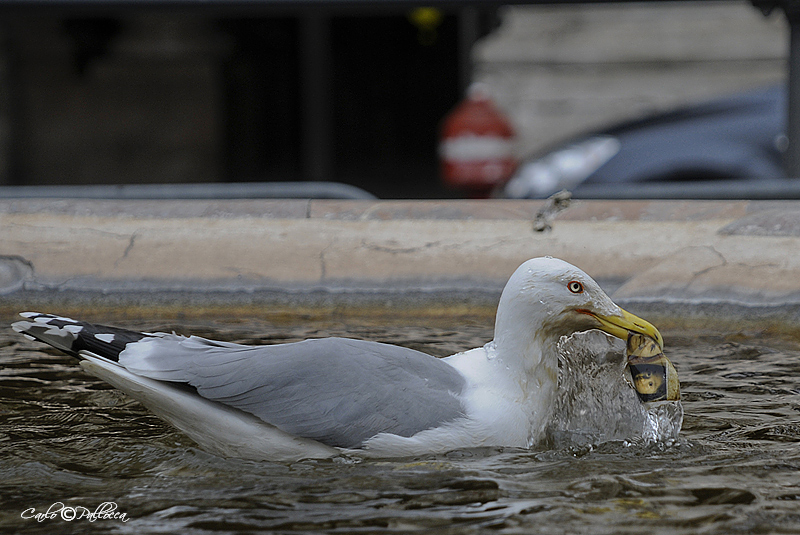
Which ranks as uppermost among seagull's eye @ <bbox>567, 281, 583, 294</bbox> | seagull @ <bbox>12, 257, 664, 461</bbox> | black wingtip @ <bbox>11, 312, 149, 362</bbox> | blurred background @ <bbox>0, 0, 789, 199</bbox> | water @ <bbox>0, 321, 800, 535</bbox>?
blurred background @ <bbox>0, 0, 789, 199</bbox>

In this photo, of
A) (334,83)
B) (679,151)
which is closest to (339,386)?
(679,151)

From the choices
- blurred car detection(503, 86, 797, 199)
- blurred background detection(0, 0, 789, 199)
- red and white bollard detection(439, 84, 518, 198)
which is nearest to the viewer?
blurred car detection(503, 86, 797, 199)

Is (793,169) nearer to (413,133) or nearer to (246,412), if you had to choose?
(246,412)

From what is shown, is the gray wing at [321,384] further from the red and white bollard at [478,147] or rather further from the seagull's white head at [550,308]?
the red and white bollard at [478,147]

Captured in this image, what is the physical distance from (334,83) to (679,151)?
17.0 feet

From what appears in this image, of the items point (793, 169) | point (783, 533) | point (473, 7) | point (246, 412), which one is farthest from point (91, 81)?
point (783, 533)

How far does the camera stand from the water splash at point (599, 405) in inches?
85.6

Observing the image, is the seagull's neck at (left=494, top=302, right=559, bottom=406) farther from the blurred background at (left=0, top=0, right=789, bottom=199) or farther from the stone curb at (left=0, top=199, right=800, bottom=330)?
the blurred background at (left=0, top=0, right=789, bottom=199)

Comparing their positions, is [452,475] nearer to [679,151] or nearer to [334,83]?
[679,151]

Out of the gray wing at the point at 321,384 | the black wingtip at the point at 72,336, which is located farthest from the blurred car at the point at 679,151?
the black wingtip at the point at 72,336

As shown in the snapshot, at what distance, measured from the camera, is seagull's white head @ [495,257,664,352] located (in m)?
2.18

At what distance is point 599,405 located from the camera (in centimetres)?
228

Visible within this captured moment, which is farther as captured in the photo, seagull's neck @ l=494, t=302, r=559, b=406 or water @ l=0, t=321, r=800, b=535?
seagull's neck @ l=494, t=302, r=559, b=406

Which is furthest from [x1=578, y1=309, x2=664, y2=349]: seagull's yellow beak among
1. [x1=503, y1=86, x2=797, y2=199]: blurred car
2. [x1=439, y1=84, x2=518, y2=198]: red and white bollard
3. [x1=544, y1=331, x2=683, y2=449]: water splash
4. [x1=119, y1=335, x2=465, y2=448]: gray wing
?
[x1=439, y1=84, x2=518, y2=198]: red and white bollard
